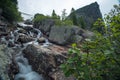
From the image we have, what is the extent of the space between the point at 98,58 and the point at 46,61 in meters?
15.1

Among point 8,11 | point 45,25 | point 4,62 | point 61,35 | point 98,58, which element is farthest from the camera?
point 8,11

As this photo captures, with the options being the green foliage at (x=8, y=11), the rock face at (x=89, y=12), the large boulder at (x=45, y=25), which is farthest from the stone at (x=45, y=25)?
the rock face at (x=89, y=12)

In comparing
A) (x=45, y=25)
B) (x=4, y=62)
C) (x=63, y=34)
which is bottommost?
(x=4, y=62)

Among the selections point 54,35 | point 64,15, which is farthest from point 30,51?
point 64,15

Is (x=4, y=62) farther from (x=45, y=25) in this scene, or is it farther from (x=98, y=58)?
(x=45, y=25)

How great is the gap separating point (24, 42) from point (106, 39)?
2287 cm

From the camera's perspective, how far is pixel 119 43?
4332 mm

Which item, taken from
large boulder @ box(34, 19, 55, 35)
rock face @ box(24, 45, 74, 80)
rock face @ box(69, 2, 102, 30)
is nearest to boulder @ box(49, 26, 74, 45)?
large boulder @ box(34, 19, 55, 35)

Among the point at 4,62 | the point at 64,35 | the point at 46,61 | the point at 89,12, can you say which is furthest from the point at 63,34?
the point at 89,12

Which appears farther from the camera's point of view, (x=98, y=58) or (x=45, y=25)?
(x=45, y=25)

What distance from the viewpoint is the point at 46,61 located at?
63.5 feet

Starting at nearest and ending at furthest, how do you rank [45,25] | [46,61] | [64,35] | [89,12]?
[46,61] → [64,35] → [45,25] → [89,12]

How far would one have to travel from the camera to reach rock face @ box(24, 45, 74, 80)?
738 inches

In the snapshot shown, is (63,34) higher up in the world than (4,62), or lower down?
higher up
